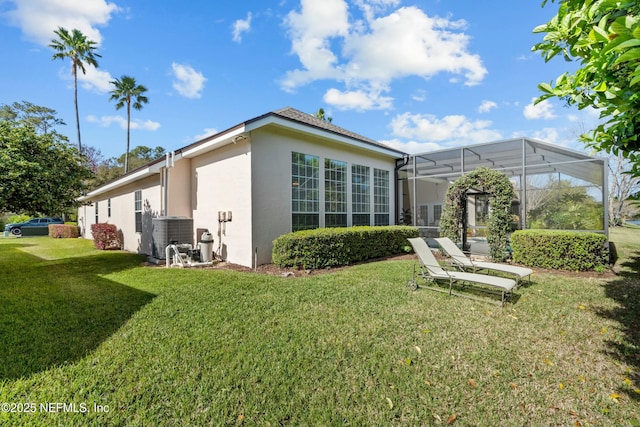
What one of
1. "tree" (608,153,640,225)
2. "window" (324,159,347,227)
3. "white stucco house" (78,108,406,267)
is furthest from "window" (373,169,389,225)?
"tree" (608,153,640,225)

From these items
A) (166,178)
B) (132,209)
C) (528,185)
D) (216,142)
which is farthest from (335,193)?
(132,209)

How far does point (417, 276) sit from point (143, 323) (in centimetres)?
586

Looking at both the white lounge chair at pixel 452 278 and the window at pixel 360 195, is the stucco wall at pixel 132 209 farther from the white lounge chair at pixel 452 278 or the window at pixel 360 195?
the white lounge chair at pixel 452 278

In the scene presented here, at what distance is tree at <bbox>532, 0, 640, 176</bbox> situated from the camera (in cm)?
186

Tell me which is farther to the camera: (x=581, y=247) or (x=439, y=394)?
(x=581, y=247)

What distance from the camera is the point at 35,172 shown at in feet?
25.0

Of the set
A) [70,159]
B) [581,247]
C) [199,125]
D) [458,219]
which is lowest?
[581,247]

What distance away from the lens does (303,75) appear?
14445mm

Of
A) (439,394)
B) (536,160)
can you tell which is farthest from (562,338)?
(536,160)

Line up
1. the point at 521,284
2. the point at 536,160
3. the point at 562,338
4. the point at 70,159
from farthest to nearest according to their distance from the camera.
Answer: the point at 536,160 < the point at 70,159 < the point at 521,284 < the point at 562,338

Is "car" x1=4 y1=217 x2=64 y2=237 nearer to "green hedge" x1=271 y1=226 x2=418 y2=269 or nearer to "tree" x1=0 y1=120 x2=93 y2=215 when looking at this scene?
"tree" x1=0 y1=120 x2=93 y2=215

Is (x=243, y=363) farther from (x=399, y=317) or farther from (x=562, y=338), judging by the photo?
(x=562, y=338)

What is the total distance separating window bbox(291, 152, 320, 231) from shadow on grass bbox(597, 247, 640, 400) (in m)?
7.59

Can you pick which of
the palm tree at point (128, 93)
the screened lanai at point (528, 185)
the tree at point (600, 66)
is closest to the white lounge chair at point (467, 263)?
the screened lanai at point (528, 185)
